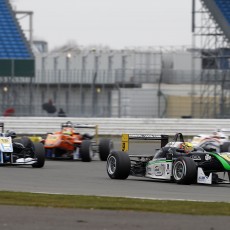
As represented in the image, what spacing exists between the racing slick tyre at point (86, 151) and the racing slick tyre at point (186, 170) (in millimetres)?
7116

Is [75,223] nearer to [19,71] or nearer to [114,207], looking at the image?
[114,207]

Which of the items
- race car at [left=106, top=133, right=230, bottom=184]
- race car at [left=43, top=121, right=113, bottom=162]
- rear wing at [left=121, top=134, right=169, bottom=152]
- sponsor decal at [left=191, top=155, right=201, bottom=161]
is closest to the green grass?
race car at [left=106, top=133, right=230, bottom=184]

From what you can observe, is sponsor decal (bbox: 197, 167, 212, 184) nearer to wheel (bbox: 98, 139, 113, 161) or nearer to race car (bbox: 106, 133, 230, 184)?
race car (bbox: 106, 133, 230, 184)

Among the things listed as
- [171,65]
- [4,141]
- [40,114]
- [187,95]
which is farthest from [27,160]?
[171,65]

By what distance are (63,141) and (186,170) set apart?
813 cm

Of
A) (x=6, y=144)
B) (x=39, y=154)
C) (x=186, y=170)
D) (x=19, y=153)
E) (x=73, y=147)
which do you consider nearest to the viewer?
(x=186, y=170)

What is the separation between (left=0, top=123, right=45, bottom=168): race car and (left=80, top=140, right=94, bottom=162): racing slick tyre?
2.86m

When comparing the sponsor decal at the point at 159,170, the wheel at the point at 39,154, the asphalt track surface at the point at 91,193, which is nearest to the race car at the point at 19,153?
the wheel at the point at 39,154

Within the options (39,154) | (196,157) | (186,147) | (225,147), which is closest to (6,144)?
(39,154)

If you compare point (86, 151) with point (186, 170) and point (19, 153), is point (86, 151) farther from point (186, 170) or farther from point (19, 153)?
point (186, 170)

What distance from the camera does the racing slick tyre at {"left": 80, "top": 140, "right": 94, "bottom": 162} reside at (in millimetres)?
24031

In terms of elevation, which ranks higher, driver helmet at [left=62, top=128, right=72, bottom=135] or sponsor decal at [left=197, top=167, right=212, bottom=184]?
driver helmet at [left=62, top=128, right=72, bottom=135]

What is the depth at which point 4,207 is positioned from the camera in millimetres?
12164

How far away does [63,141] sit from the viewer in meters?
24.4
